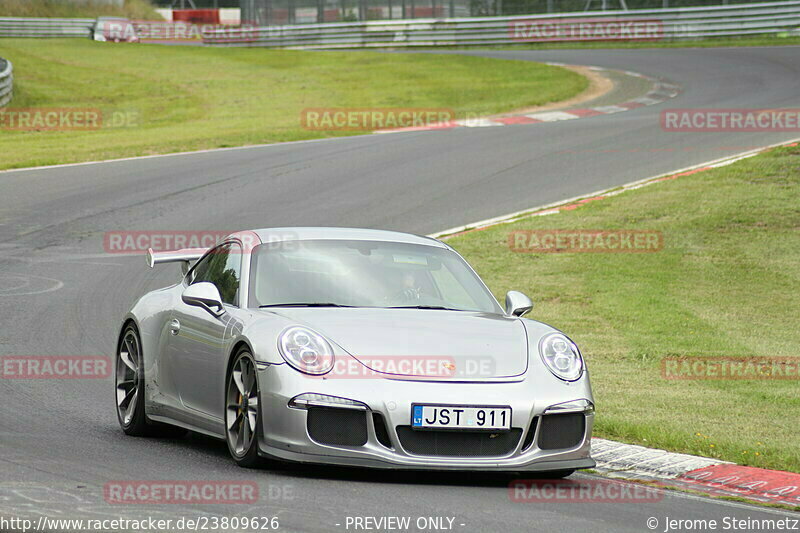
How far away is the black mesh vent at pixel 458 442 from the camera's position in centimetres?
600

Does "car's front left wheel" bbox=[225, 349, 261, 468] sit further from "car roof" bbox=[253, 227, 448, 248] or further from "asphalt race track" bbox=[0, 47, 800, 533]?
"car roof" bbox=[253, 227, 448, 248]

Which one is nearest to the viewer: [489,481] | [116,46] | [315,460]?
[315,460]

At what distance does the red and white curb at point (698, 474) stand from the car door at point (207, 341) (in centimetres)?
219

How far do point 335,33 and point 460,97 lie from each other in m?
17.9

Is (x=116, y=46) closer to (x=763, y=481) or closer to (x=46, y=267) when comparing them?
(x=46, y=267)

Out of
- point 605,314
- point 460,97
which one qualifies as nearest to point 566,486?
point 605,314

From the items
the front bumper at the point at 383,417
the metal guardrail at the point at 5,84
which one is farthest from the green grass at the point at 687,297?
the metal guardrail at the point at 5,84

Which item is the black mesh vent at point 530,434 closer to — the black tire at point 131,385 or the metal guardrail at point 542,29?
the black tire at point 131,385

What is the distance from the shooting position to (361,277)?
717 centimetres

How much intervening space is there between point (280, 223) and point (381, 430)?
9975 mm

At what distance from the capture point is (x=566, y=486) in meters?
6.36

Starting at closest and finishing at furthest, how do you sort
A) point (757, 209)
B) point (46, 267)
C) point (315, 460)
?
point (315, 460), point (46, 267), point (757, 209)

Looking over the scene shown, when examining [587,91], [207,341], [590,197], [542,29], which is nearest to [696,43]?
[542,29]

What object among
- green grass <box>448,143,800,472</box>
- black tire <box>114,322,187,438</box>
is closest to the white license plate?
green grass <box>448,143,800,472</box>
